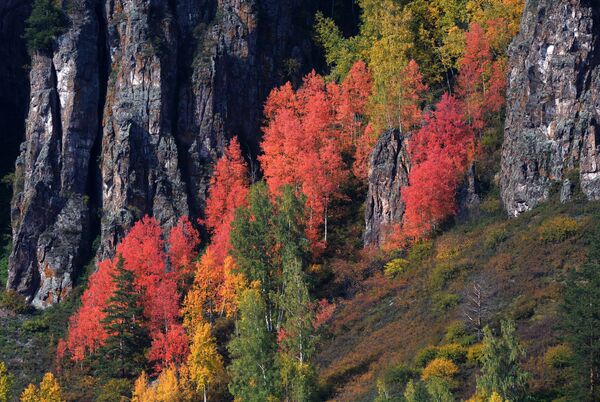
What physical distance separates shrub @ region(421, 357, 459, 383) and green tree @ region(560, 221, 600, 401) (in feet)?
19.6

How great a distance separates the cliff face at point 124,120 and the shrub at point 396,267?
63.3 ft

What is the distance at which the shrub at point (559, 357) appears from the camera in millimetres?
52219

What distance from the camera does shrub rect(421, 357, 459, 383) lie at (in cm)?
5419

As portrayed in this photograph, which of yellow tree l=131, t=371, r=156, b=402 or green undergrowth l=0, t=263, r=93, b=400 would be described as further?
green undergrowth l=0, t=263, r=93, b=400

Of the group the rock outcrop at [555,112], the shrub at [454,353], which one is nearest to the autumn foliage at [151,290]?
the shrub at [454,353]

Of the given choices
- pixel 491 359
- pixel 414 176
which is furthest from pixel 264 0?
pixel 491 359

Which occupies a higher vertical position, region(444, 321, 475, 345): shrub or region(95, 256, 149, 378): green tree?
region(95, 256, 149, 378): green tree

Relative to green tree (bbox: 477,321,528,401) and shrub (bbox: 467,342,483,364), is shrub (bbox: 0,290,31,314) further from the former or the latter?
green tree (bbox: 477,321,528,401)

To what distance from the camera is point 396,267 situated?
232 ft

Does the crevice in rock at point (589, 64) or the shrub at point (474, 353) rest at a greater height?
the crevice in rock at point (589, 64)

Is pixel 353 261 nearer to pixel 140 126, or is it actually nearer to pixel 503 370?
pixel 140 126

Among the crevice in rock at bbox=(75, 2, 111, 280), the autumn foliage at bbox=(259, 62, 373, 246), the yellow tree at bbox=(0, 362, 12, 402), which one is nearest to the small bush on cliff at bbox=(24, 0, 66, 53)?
the crevice in rock at bbox=(75, 2, 111, 280)

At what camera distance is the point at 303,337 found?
204 feet

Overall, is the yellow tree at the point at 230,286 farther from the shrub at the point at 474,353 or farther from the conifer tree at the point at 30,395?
the shrub at the point at 474,353
